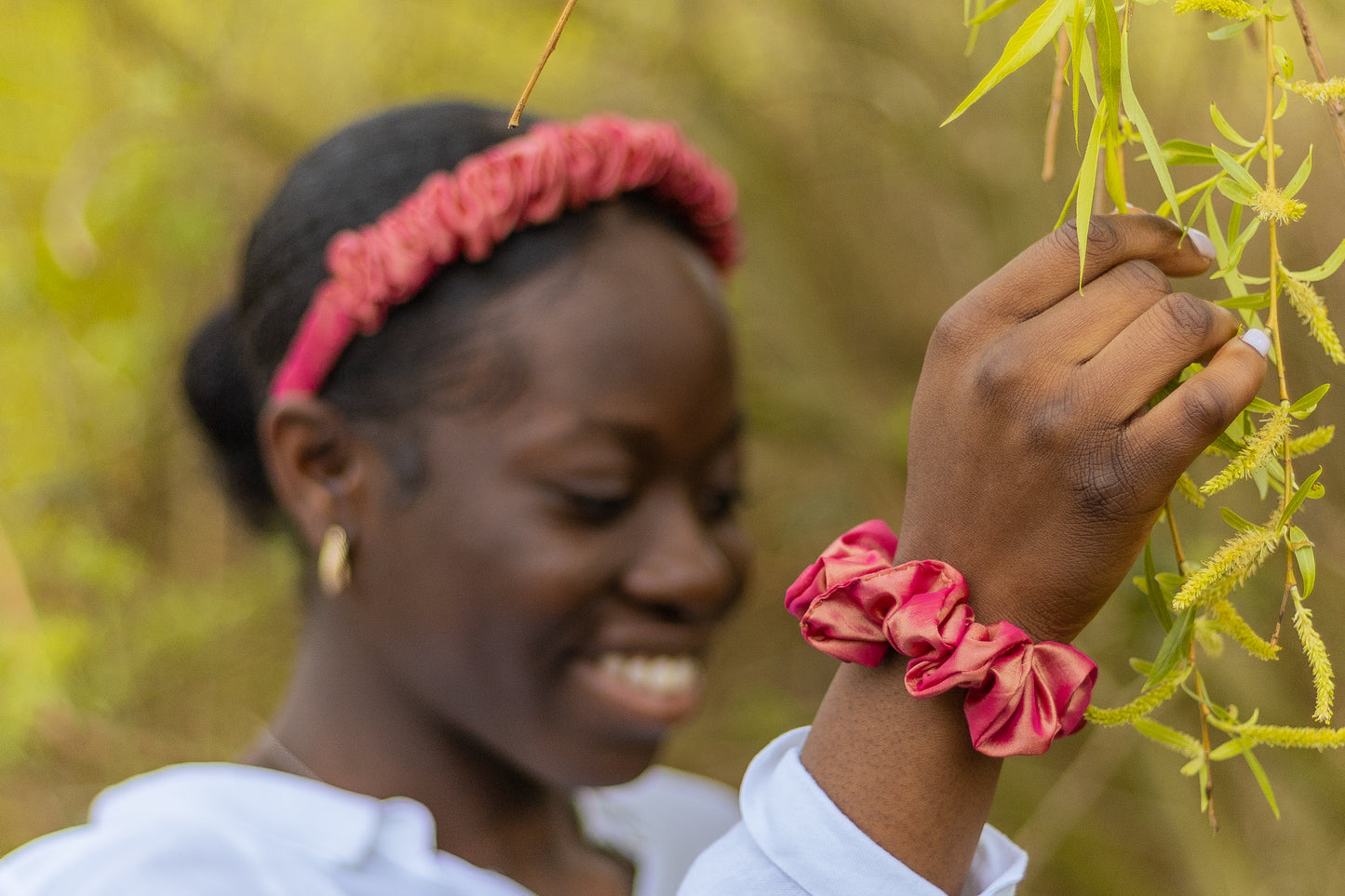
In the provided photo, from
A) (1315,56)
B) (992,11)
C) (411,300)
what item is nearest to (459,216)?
(411,300)

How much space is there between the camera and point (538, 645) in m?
1.06

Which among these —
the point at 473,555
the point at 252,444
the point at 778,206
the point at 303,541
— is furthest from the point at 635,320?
the point at 778,206

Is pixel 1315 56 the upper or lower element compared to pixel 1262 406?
upper

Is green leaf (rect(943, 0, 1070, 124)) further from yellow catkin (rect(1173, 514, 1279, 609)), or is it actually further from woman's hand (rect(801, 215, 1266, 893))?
yellow catkin (rect(1173, 514, 1279, 609))

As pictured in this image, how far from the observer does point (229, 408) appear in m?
1.40

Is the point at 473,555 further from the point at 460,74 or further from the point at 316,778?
the point at 460,74

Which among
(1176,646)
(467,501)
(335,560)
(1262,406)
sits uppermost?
(1262,406)

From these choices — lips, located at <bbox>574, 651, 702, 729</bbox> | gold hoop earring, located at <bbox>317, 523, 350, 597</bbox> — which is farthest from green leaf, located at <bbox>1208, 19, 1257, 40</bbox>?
gold hoop earring, located at <bbox>317, 523, 350, 597</bbox>

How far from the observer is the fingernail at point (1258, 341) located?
1.63 ft

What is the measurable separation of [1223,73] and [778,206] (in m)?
0.86

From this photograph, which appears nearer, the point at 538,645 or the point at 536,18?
the point at 538,645

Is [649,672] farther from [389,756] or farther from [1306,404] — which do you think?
[1306,404]

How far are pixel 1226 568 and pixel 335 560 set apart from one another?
845 mm

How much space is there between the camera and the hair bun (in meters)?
1.39
